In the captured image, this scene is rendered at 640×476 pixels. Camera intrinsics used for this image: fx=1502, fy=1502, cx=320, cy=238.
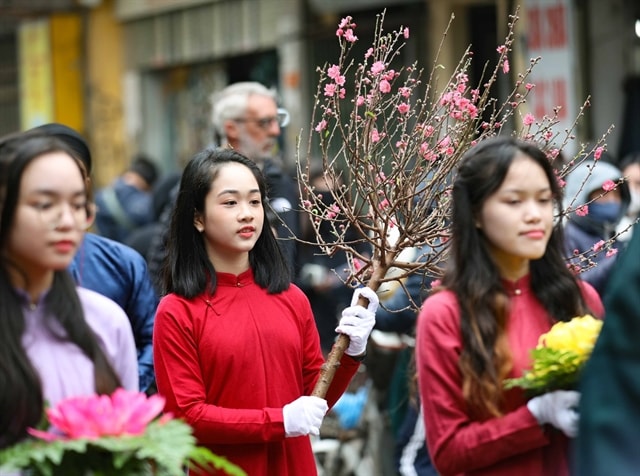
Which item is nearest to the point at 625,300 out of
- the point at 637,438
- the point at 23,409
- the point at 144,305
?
the point at 637,438

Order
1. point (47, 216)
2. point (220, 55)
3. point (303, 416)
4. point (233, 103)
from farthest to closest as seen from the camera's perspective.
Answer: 1. point (220, 55)
2. point (233, 103)
3. point (303, 416)
4. point (47, 216)

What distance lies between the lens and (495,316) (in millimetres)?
4035

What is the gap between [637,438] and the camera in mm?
2838

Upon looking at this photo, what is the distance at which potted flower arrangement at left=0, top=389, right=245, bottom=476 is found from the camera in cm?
334

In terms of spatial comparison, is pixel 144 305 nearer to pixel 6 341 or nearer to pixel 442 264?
pixel 442 264

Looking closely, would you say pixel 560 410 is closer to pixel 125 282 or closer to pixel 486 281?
pixel 486 281

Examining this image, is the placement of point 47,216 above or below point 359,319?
above

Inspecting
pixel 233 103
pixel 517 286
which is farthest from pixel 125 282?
pixel 517 286

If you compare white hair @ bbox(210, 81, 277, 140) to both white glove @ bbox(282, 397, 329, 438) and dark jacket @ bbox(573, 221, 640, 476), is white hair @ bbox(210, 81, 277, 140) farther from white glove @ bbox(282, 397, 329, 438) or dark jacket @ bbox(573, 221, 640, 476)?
dark jacket @ bbox(573, 221, 640, 476)

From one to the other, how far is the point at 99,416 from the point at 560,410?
45.0 inches

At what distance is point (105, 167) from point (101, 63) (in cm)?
141

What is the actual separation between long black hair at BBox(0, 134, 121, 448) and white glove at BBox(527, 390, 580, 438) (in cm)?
107

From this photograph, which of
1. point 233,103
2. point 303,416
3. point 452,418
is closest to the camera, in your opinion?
point 452,418

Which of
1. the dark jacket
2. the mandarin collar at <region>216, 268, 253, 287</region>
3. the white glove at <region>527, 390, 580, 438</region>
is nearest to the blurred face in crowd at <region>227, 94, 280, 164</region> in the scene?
the mandarin collar at <region>216, 268, 253, 287</region>
